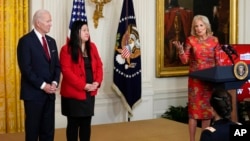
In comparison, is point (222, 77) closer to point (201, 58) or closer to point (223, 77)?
point (223, 77)

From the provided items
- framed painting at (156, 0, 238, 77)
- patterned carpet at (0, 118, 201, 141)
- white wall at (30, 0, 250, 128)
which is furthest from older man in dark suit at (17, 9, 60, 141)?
framed painting at (156, 0, 238, 77)

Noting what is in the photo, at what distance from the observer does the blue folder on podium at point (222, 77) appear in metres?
3.89

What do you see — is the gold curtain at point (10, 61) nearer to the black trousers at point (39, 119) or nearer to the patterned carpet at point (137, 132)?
the patterned carpet at point (137, 132)

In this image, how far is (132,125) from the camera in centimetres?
661

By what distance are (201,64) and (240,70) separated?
2.20 ft

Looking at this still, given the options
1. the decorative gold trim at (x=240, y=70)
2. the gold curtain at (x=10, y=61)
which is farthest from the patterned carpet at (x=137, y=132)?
the decorative gold trim at (x=240, y=70)

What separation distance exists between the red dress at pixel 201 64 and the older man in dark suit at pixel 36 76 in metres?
1.54

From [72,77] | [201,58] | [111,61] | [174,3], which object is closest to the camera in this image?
[72,77]

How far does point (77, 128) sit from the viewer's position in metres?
4.38

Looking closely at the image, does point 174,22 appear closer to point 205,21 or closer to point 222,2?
point 222,2

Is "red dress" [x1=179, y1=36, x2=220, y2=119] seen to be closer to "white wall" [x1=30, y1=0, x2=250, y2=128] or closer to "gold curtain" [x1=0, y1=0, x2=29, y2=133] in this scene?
"white wall" [x1=30, y1=0, x2=250, y2=128]

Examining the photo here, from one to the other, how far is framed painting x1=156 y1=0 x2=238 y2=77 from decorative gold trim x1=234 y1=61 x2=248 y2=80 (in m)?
3.41

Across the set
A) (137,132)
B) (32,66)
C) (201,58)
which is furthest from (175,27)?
(32,66)

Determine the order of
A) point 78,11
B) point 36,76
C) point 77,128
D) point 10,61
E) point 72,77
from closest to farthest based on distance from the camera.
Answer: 1. point 36,76
2. point 72,77
3. point 77,128
4. point 10,61
5. point 78,11
